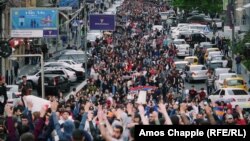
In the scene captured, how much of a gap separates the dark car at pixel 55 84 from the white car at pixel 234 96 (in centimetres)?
790

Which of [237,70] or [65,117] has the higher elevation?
[65,117]

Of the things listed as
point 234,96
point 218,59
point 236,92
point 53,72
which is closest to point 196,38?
point 218,59

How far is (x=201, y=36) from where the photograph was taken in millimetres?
76750

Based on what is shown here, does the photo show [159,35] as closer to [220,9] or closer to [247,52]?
[220,9]

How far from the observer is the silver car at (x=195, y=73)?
53.1 meters

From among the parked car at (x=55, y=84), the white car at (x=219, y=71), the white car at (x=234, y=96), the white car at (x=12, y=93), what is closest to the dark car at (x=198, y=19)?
the white car at (x=219, y=71)

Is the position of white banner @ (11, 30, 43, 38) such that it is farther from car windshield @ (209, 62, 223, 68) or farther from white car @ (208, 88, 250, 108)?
white car @ (208, 88, 250, 108)

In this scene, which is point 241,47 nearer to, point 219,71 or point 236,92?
point 219,71

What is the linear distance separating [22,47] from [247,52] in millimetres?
14532

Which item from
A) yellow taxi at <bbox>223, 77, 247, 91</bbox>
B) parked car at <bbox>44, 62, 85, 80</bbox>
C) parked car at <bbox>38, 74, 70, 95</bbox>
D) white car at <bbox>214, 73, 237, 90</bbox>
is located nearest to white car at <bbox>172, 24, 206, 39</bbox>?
parked car at <bbox>44, 62, 85, 80</bbox>

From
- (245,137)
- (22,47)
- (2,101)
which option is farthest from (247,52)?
(245,137)

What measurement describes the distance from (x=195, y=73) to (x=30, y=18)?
9234 mm

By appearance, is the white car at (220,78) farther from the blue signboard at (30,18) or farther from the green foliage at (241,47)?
the green foliage at (241,47)

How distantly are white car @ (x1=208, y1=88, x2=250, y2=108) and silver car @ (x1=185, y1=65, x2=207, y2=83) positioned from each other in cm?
1172
